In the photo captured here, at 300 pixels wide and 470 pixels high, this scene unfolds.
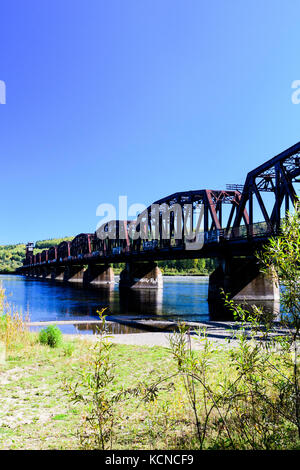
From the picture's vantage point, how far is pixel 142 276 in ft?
284

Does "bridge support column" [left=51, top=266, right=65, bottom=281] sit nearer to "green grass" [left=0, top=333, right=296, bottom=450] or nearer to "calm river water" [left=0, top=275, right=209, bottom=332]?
"calm river water" [left=0, top=275, right=209, bottom=332]

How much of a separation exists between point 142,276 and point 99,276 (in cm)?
2620

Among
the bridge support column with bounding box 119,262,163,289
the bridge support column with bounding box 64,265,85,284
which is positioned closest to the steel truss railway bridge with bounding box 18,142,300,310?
the bridge support column with bounding box 119,262,163,289

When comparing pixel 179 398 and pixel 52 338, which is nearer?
pixel 179 398

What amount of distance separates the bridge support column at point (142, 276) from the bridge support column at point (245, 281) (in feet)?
131

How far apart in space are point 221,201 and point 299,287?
53542 mm

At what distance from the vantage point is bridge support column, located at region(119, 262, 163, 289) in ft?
281

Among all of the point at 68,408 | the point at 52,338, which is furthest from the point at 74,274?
the point at 68,408

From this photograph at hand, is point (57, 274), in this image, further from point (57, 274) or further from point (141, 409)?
point (141, 409)

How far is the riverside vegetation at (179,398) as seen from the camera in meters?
5.43

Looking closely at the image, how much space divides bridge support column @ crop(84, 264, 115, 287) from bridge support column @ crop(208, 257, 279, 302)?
65.7m
